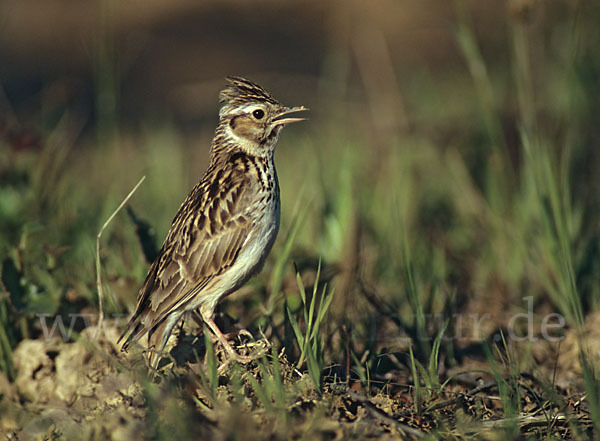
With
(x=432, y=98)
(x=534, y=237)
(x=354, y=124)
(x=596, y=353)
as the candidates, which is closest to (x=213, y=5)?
(x=354, y=124)

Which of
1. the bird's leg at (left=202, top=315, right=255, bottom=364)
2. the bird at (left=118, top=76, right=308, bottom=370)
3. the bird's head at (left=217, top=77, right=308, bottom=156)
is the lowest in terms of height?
the bird's leg at (left=202, top=315, right=255, bottom=364)

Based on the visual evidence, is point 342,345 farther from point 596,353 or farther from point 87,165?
point 87,165

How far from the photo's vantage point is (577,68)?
6.47 metres

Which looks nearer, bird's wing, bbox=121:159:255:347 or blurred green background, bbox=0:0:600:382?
bird's wing, bbox=121:159:255:347

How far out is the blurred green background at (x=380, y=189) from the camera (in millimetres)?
4531

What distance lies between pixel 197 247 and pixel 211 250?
3.1 inches

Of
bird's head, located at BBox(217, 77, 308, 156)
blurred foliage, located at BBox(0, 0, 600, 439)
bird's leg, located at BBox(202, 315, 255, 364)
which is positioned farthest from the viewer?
bird's head, located at BBox(217, 77, 308, 156)

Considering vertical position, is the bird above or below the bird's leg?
above

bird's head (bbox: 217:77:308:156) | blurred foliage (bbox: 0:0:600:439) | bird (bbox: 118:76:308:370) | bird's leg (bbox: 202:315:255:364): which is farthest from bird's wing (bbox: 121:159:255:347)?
blurred foliage (bbox: 0:0:600:439)

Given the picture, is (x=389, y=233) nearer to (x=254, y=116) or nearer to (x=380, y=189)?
(x=380, y=189)

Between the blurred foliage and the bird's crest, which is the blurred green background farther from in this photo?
the bird's crest

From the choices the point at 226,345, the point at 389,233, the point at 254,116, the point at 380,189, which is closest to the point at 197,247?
the point at 226,345

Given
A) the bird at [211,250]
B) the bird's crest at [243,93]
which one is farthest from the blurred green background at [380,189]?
the bird's crest at [243,93]

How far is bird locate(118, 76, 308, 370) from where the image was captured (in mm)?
3916
